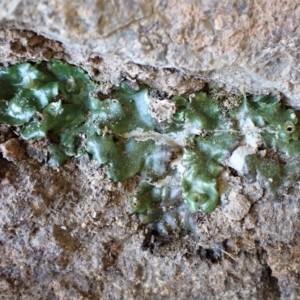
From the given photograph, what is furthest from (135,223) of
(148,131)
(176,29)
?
(176,29)

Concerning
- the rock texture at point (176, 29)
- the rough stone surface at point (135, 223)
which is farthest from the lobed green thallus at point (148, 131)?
the rock texture at point (176, 29)

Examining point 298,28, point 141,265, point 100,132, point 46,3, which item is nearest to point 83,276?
point 141,265

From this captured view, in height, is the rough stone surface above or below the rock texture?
below

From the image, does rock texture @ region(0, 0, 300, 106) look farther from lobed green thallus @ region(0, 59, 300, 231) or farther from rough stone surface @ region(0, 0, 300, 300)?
lobed green thallus @ region(0, 59, 300, 231)

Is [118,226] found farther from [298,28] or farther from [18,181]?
[298,28]

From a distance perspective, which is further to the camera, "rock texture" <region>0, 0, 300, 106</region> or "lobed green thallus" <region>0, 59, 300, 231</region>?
"lobed green thallus" <region>0, 59, 300, 231</region>

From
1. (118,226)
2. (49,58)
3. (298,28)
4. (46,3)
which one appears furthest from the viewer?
(118,226)

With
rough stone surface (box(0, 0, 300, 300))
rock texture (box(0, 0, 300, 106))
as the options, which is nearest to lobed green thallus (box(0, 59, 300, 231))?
rough stone surface (box(0, 0, 300, 300))

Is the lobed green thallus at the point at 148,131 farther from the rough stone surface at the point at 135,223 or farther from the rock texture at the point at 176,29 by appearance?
the rock texture at the point at 176,29
